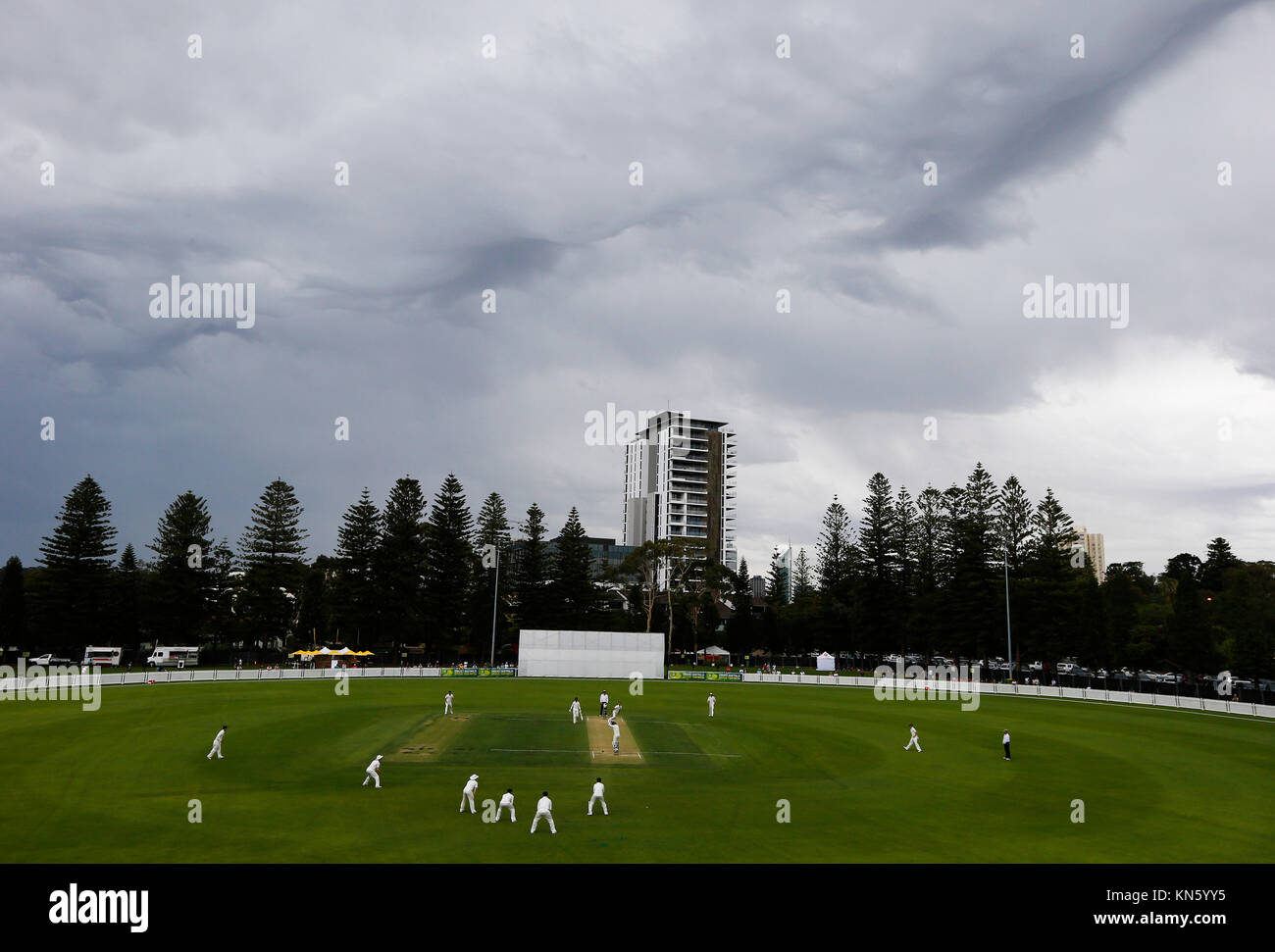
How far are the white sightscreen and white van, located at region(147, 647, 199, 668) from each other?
4188 cm

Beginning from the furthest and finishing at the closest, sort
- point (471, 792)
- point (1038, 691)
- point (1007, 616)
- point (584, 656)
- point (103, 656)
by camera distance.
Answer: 1. point (103, 656)
2. point (584, 656)
3. point (1007, 616)
4. point (1038, 691)
5. point (471, 792)

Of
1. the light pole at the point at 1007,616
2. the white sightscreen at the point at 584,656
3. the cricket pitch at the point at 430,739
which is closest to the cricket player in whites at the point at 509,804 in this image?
Answer: the cricket pitch at the point at 430,739

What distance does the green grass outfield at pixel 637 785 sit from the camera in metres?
21.7

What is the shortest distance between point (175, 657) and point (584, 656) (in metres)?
50.1

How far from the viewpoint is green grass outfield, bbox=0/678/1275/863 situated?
2167 centimetres

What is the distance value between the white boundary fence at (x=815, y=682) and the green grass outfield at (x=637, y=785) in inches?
414

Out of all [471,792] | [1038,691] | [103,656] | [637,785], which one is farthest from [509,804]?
[103,656]

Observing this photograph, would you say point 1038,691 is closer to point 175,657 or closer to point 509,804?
point 509,804

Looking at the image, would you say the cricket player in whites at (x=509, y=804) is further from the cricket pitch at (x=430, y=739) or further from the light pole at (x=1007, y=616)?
the light pole at (x=1007, y=616)

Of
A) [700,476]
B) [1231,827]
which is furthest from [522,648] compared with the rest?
[700,476]

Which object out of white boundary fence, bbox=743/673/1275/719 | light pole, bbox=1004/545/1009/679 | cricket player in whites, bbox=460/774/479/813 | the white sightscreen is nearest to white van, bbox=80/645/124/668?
the white sightscreen

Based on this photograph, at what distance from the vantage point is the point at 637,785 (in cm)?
3011
